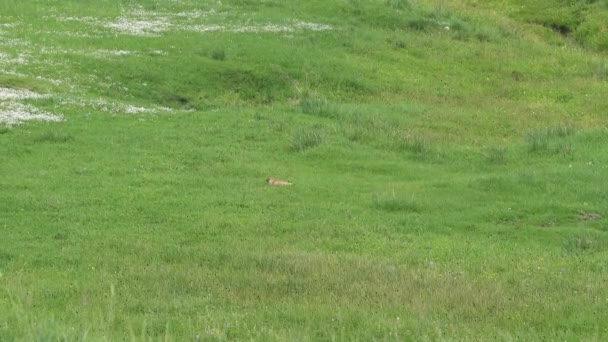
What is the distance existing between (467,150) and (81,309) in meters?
14.5

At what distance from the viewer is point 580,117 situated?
2867cm

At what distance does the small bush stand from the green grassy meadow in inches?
A: 2.2

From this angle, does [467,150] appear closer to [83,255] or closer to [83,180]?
[83,180]

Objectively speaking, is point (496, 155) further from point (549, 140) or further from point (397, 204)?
point (397, 204)

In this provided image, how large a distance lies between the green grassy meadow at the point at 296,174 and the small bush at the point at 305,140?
6 centimetres

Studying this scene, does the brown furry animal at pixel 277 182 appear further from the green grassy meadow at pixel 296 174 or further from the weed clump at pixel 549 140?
the weed clump at pixel 549 140

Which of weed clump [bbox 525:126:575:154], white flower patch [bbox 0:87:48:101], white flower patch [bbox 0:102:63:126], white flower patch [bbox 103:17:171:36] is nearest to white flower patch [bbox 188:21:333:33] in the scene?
white flower patch [bbox 103:17:171:36]

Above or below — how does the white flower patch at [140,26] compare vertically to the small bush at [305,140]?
above

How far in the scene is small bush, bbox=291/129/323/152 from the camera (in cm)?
2225

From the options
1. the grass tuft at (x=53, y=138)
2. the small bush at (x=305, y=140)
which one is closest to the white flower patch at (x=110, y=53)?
the grass tuft at (x=53, y=138)

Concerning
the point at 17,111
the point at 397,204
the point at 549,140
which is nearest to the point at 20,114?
the point at 17,111

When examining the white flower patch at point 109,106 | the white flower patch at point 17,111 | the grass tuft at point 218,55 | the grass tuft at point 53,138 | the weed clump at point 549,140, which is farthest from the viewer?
the grass tuft at point 218,55

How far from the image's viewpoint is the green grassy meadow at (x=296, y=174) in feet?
34.8

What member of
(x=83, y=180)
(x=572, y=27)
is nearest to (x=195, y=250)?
(x=83, y=180)
